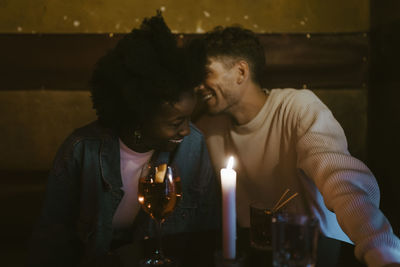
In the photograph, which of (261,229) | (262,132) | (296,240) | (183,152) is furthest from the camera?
(262,132)

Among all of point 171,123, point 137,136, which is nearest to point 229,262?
point 171,123

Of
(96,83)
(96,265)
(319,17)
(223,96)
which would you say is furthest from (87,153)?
(319,17)

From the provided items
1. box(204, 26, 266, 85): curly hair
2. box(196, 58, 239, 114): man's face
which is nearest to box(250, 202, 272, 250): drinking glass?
box(196, 58, 239, 114): man's face

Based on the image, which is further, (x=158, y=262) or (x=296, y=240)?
(x=158, y=262)

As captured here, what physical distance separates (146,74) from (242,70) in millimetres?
691

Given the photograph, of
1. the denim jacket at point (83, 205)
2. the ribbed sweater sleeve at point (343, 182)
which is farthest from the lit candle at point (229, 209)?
the denim jacket at point (83, 205)

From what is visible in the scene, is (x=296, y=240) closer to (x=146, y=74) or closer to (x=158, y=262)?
(x=158, y=262)

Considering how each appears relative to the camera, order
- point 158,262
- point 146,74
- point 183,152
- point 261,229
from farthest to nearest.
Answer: point 183,152 < point 146,74 < point 261,229 < point 158,262

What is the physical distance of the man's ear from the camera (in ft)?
6.24

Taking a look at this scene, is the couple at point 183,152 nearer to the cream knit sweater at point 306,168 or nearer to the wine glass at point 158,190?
the cream knit sweater at point 306,168

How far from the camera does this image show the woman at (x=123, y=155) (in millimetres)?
1415

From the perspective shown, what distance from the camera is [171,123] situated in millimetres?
1448

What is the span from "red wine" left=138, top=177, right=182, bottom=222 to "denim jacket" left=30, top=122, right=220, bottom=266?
0.55 metres

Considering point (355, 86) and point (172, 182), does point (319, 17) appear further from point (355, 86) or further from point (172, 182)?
point (172, 182)
